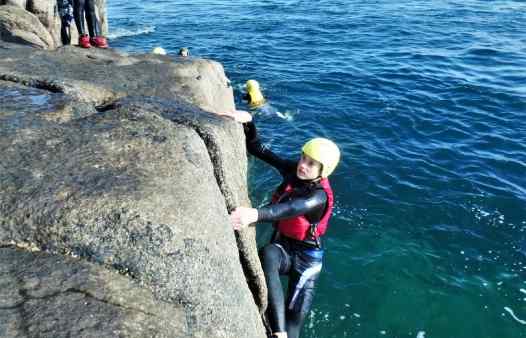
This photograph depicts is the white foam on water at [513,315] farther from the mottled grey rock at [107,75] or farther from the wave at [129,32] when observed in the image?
the wave at [129,32]

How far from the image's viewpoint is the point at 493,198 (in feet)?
36.7

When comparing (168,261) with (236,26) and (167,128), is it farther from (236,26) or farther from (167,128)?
(236,26)

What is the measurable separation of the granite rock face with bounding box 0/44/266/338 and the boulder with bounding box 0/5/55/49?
9449mm

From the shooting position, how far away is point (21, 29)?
1558 cm

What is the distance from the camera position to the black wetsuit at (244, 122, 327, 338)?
6.40 metres

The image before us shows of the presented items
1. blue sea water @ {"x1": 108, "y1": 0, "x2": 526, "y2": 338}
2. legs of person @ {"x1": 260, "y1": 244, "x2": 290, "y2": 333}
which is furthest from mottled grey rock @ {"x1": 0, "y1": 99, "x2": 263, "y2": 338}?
blue sea water @ {"x1": 108, "y1": 0, "x2": 526, "y2": 338}

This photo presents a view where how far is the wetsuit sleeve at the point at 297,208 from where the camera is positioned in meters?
5.88

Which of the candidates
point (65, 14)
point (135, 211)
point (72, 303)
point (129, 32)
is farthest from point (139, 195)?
point (129, 32)

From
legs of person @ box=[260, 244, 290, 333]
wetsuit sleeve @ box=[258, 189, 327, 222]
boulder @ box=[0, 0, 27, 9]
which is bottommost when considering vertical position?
legs of person @ box=[260, 244, 290, 333]

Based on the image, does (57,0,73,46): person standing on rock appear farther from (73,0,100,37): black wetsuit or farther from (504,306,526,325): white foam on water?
(504,306,526,325): white foam on water

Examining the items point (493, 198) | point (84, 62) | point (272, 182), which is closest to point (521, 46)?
point (493, 198)

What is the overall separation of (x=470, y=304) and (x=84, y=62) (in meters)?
8.43

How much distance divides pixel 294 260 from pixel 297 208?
1.35 meters

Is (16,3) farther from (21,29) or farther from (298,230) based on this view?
(298,230)
